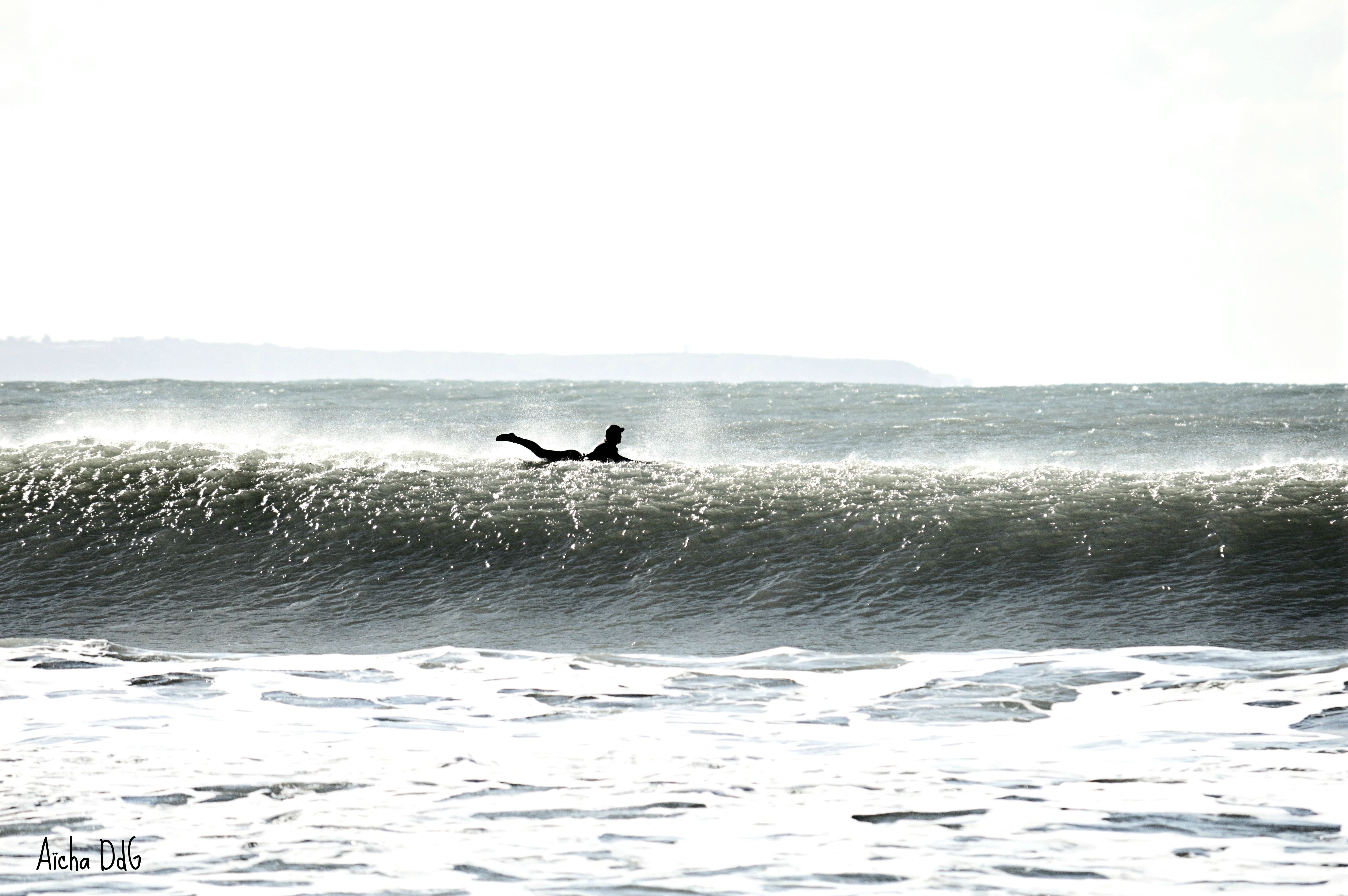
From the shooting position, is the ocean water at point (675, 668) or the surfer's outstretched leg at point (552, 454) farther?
the surfer's outstretched leg at point (552, 454)

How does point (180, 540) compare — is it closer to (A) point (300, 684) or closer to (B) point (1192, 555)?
(A) point (300, 684)

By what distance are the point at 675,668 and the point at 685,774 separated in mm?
2583

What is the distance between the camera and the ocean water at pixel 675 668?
4059 mm

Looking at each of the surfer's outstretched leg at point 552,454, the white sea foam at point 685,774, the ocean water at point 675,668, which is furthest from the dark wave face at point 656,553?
the white sea foam at point 685,774

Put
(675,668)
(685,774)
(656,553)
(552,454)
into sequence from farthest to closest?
1. (552,454)
2. (656,553)
3. (675,668)
4. (685,774)

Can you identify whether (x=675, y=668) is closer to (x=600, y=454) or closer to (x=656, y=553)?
(x=656, y=553)

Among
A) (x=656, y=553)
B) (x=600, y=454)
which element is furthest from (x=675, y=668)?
(x=600, y=454)

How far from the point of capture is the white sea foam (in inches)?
152

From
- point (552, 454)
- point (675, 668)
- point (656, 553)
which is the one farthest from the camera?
point (552, 454)

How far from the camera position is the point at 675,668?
763 centimetres

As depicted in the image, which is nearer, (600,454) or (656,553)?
(656,553)

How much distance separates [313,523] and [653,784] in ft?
28.4

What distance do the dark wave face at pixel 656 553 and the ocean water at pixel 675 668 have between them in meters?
0.06

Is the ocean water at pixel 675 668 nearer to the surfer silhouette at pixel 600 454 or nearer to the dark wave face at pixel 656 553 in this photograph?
the dark wave face at pixel 656 553
